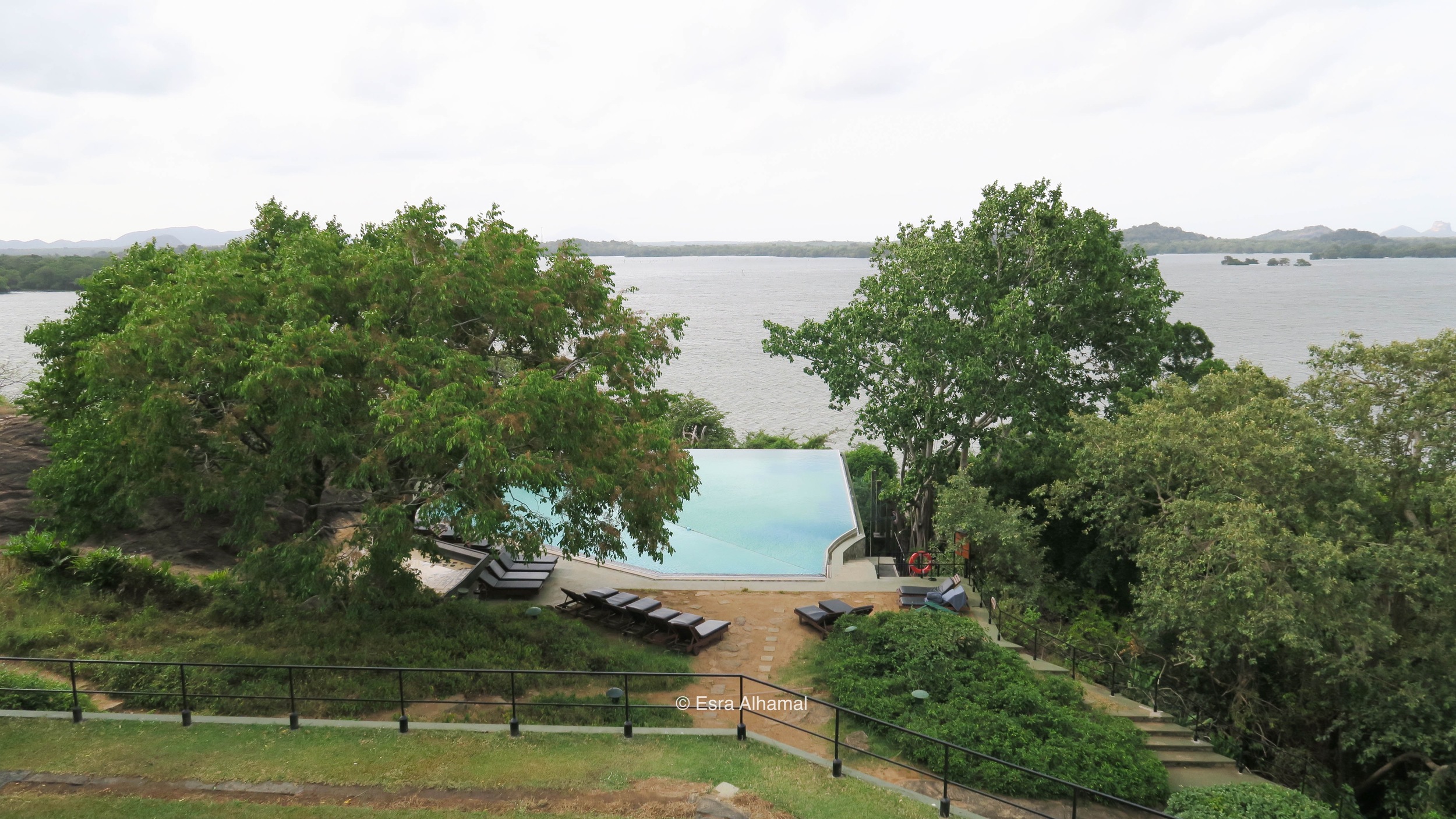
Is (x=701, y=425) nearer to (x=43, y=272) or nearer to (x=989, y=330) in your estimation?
(x=989, y=330)

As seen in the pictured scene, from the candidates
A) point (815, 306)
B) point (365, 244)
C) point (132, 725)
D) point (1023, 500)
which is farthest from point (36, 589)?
point (815, 306)

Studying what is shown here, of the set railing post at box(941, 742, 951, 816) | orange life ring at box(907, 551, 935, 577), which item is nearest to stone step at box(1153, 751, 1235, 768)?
railing post at box(941, 742, 951, 816)

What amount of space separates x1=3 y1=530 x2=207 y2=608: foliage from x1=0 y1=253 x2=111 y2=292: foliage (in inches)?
3237

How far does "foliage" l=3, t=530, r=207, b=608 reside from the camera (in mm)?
13047

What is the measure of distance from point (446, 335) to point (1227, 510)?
38.7 feet

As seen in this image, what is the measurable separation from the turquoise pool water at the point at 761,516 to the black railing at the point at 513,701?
5050mm

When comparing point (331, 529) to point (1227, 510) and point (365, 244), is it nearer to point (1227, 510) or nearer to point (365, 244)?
point (365, 244)

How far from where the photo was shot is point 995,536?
619 inches

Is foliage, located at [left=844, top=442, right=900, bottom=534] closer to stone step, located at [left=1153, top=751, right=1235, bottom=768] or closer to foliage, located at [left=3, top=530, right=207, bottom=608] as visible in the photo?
stone step, located at [left=1153, top=751, right=1235, bottom=768]

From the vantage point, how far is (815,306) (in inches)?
4464

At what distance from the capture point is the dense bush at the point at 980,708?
31.6 feet

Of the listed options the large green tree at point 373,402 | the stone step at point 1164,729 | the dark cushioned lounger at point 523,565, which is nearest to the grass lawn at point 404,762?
the large green tree at point 373,402

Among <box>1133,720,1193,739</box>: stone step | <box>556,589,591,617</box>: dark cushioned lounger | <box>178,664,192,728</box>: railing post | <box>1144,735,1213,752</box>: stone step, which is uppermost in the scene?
<box>178,664,192,728</box>: railing post

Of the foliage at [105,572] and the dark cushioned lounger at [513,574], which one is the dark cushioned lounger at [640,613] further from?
the foliage at [105,572]
